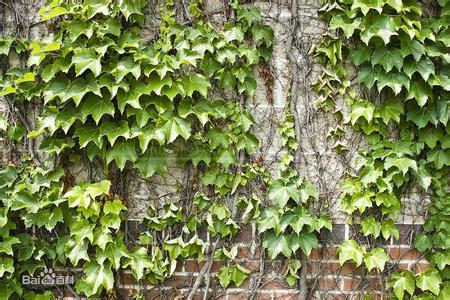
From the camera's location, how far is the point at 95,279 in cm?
227

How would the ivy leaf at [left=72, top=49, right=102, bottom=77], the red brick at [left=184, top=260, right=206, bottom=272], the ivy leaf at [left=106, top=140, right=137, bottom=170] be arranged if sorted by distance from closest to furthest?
the ivy leaf at [left=72, top=49, right=102, bottom=77] < the ivy leaf at [left=106, top=140, right=137, bottom=170] < the red brick at [left=184, top=260, right=206, bottom=272]

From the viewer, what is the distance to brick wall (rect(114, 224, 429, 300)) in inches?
95.2

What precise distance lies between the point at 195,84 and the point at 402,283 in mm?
1420

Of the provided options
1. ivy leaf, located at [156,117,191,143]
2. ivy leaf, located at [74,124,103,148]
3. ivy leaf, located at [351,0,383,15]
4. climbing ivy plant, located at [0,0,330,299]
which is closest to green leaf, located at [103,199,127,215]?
climbing ivy plant, located at [0,0,330,299]

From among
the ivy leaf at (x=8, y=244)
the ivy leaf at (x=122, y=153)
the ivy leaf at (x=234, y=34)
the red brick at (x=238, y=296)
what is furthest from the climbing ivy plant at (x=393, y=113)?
the ivy leaf at (x=8, y=244)

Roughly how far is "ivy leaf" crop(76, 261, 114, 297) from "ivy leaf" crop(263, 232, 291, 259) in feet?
2.52

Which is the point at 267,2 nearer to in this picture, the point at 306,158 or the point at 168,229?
the point at 306,158

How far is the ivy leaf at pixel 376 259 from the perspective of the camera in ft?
7.70

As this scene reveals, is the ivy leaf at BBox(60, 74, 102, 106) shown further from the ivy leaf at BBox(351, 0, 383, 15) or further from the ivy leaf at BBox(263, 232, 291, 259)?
the ivy leaf at BBox(351, 0, 383, 15)

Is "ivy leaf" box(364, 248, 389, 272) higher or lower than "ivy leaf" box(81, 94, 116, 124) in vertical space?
lower

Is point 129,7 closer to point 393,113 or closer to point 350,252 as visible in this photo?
point 393,113

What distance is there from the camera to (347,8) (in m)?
2.33

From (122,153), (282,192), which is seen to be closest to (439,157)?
(282,192)

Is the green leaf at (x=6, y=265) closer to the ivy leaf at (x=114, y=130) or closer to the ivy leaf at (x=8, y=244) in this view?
the ivy leaf at (x=8, y=244)
